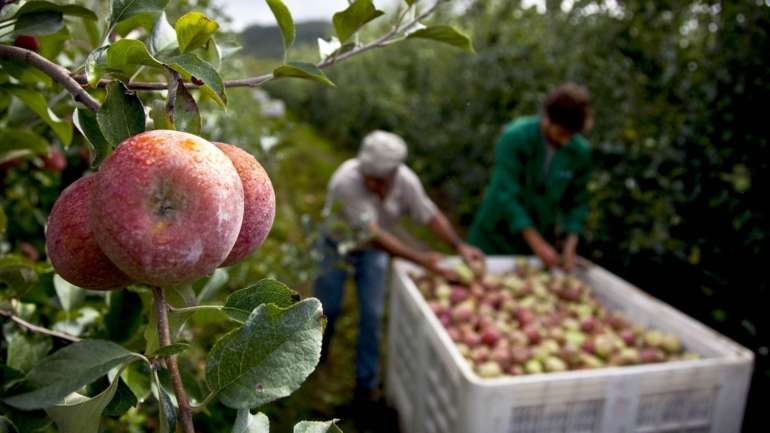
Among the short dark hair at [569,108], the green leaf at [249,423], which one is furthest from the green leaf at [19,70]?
the short dark hair at [569,108]

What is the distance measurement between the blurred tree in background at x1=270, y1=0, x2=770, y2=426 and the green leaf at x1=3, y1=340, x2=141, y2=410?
1.81 m

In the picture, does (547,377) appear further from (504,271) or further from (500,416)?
(504,271)

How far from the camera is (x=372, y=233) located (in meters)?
2.69

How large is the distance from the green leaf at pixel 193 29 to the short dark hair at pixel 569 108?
2488mm

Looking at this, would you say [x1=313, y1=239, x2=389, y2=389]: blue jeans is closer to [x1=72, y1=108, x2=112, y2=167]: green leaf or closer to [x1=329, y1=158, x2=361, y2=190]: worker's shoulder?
[x1=329, y1=158, x2=361, y2=190]: worker's shoulder

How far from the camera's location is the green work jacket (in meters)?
3.04

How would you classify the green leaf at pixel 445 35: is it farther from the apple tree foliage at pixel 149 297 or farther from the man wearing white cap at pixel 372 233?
the man wearing white cap at pixel 372 233

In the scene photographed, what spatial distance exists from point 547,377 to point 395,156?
1280 millimetres

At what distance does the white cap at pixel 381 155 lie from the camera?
279 centimetres

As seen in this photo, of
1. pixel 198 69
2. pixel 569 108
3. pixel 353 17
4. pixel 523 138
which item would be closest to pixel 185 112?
pixel 198 69

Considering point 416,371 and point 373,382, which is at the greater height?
point 416,371

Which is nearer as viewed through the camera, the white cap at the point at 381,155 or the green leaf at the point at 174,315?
the green leaf at the point at 174,315

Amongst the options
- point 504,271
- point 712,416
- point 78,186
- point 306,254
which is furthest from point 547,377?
point 78,186

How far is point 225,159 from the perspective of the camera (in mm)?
465
